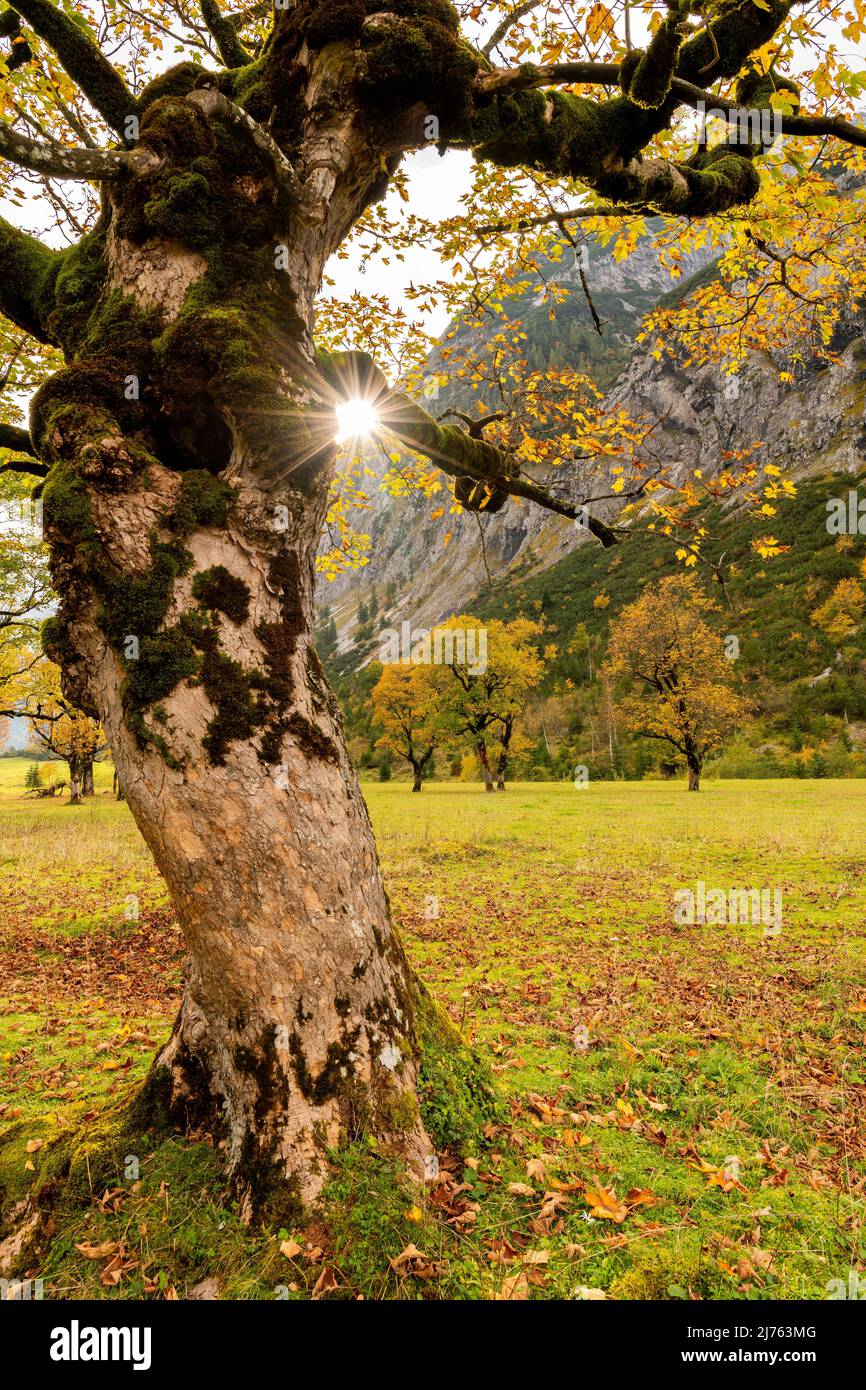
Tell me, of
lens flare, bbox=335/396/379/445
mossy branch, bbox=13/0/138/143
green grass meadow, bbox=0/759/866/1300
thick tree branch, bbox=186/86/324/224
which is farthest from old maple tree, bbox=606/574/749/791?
mossy branch, bbox=13/0/138/143

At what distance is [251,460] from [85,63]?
8.89ft

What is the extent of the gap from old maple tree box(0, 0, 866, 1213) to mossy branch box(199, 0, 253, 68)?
1895 millimetres

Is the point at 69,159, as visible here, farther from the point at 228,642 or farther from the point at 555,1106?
the point at 555,1106

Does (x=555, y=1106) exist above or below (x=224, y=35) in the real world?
below

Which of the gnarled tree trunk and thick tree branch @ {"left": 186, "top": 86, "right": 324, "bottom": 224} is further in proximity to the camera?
thick tree branch @ {"left": 186, "top": 86, "right": 324, "bottom": 224}

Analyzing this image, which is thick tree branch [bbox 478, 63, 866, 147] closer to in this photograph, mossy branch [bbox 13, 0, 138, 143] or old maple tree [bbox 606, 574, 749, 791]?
mossy branch [bbox 13, 0, 138, 143]

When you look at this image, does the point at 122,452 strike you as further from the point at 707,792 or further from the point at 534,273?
→ the point at 707,792

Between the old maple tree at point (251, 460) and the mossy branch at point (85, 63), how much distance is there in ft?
0.05

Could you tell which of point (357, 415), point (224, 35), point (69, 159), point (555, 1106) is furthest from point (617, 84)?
point (555, 1106)

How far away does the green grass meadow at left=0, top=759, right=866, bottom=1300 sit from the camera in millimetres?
2770

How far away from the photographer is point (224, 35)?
5445mm

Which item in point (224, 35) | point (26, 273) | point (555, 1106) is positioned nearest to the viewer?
point (26, 273)

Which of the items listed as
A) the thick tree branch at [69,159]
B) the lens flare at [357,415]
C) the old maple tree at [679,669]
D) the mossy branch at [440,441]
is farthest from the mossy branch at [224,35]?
the old maple tree at [679,669]
